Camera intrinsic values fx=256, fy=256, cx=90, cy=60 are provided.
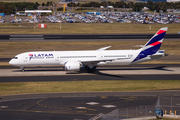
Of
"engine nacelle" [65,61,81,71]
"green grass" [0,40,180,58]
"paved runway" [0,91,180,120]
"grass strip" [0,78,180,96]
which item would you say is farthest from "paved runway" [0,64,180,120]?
"green grass" [0,40,180,58]

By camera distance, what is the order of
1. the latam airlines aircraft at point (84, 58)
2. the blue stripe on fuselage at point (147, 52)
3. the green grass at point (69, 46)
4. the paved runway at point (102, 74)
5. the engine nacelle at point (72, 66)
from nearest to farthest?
the paved runway at point (102, 74), the engine nacelle at point (72, 66), the latam airlines aircraft at point (84, 58), the blue stripe on fuselage at point (147, 52), the green grass at point (69, 46)

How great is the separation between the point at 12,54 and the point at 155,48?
43072mm

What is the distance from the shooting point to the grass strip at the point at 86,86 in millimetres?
41094

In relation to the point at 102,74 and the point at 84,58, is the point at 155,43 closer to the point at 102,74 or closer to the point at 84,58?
the point at 102,74

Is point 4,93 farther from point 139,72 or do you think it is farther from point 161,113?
point 139,72

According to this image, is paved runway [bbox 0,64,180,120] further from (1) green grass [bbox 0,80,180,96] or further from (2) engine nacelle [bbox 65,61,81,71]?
(1) green grass [bbox 0,80,180,96]

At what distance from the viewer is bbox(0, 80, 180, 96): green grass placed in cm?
4112

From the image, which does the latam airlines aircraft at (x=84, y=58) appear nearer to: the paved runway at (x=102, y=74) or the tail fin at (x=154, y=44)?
the tail fin at (x=154, y=44)

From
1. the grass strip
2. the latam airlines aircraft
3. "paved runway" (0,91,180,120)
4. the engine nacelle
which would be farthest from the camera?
the latam airlines aircraft

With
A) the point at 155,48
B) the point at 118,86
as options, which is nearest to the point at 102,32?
the point at 155,48

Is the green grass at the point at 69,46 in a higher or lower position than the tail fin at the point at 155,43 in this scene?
lower

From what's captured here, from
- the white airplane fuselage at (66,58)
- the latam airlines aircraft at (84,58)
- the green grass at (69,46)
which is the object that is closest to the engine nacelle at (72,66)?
the latam airlines aircraft at (84,58)

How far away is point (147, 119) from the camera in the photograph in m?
26.9

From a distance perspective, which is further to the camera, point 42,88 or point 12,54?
point 12,54
